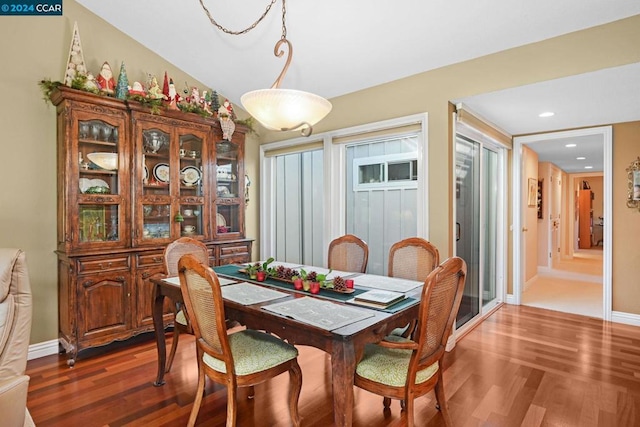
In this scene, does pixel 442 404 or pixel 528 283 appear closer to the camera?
pixel 442 404

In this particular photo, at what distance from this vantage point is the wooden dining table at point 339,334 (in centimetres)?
147

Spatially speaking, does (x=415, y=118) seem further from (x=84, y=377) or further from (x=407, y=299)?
(x=84, y=377)

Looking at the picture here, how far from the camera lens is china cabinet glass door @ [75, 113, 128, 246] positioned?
2.94 meters

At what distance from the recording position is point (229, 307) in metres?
1.90

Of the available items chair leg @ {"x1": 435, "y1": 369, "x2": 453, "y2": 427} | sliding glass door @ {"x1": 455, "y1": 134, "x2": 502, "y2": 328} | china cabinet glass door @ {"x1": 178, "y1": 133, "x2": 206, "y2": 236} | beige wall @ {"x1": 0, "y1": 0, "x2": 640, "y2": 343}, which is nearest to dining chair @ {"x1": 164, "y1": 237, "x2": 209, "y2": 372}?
china cabinet glass door @ {"x1": 178, "y1": 133, "x2": 206, "y2": 236}

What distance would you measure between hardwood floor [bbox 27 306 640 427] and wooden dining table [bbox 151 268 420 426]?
70 cm

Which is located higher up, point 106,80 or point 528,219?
point 106,80

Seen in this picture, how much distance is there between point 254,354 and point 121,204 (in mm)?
2059

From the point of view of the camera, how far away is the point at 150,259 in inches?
129

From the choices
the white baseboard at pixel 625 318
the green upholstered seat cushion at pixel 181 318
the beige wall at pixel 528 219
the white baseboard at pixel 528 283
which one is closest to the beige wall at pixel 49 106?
the green upholstered seat cushion at pixel 181 318

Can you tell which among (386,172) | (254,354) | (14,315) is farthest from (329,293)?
(386,172)

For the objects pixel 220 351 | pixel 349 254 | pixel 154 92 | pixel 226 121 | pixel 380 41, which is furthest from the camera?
pixel 226 121

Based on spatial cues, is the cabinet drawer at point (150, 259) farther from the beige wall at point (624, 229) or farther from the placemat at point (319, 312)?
the beige wall at point (624, 229)

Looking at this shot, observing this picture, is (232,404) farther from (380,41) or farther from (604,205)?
(604,205)
